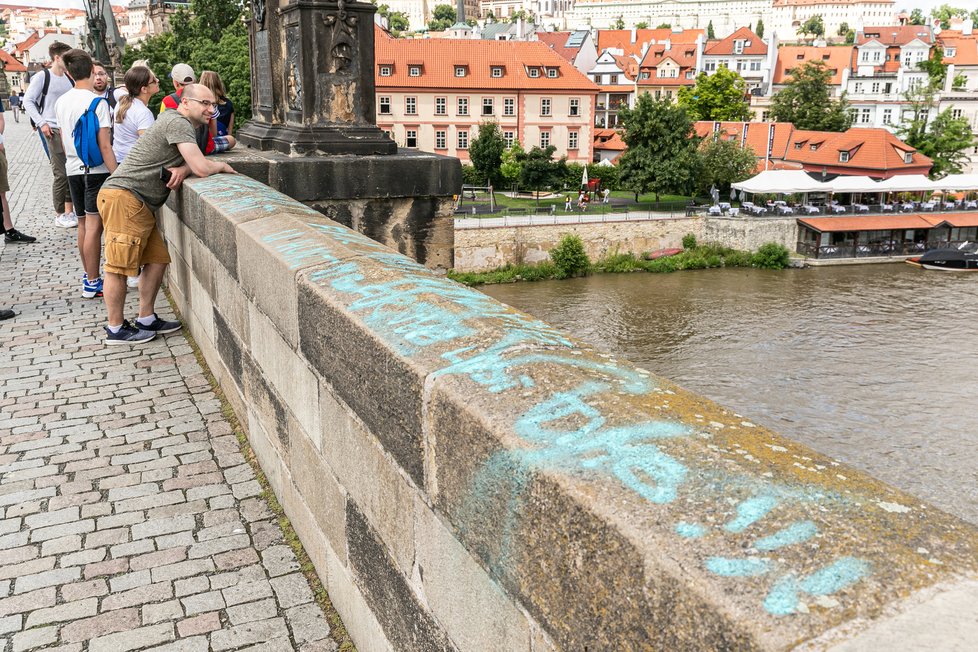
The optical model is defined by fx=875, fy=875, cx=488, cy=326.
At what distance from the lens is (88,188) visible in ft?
21.0

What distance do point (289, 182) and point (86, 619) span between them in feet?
12.9

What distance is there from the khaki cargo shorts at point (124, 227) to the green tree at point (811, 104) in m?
62.7

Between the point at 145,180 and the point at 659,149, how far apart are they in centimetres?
4111

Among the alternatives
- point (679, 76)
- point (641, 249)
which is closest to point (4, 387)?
point (641, 249)

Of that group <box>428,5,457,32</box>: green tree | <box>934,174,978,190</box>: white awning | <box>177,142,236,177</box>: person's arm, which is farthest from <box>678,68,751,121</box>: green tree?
<box>428,5,457,32</box>: green tree

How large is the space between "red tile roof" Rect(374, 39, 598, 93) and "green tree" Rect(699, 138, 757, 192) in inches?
358

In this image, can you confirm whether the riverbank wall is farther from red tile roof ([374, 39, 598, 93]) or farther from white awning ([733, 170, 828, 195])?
red tile roof ([374, 39, 598, 93])

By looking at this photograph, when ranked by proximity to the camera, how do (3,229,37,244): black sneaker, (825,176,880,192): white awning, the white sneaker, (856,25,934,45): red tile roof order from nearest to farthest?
(3,229,37,244): black sneaker, the white sneaker, (825,176,880,192): white awning, (856,25,934,45): red tile roof

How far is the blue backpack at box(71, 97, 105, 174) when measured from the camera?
6184 millimetres

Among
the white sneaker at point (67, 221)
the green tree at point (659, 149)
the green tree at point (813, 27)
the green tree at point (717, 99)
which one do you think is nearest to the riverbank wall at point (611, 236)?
the green tree at point (659, 149)

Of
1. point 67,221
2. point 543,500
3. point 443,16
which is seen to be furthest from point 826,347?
point 443,16

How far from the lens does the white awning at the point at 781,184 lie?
44688 millimetres

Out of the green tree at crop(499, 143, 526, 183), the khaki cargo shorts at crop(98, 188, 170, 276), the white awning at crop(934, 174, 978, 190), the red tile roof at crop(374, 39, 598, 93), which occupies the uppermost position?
the red tile roof at crop(374, 39, 598, 93)

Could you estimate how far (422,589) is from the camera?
6.46 feet
